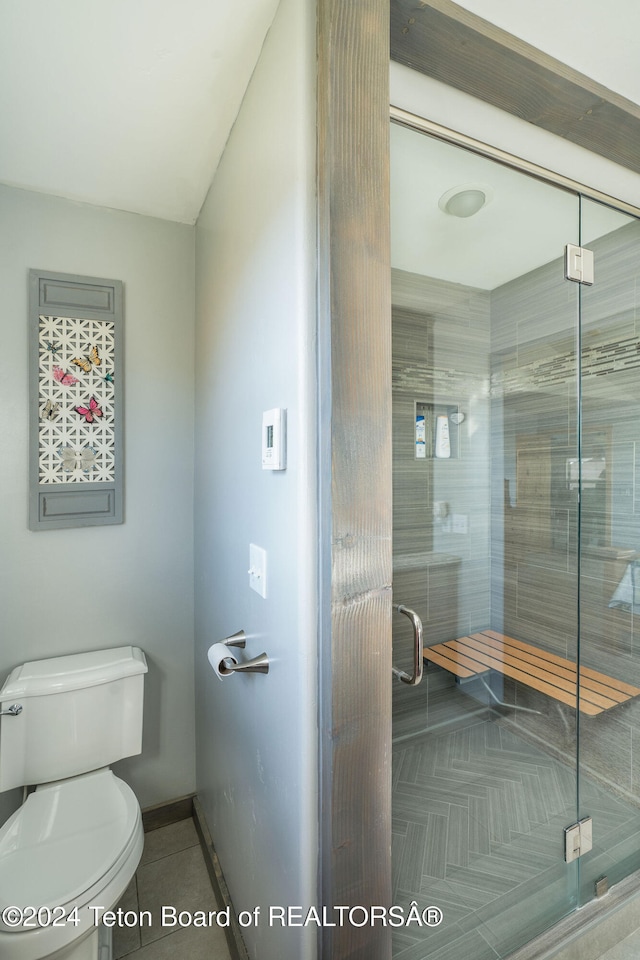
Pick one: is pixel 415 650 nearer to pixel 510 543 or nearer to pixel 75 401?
pixel 510 543

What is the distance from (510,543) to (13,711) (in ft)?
5.48

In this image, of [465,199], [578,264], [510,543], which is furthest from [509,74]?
[510,543]

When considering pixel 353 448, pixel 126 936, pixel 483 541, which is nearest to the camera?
pixel 353 448

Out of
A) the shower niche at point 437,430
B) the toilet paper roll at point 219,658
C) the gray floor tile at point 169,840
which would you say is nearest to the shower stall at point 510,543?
the shower niche at point 437,430

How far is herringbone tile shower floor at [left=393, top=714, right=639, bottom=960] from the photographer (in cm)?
110

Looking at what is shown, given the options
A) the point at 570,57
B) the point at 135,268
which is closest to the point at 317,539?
the point at 570,57

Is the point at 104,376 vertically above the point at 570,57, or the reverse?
the point at 570,57

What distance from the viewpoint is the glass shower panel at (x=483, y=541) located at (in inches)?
43.9

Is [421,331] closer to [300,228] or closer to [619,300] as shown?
[300,228]

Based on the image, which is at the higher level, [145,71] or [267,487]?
[145,71]

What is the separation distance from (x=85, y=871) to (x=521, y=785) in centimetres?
121

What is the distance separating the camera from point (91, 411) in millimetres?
1725

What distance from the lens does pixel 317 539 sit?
89 cm

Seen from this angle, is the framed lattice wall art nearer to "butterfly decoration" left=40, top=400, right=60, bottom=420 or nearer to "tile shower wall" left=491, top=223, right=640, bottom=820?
"butterfly decoration" left=40, top=400, right=60, bottom=420
